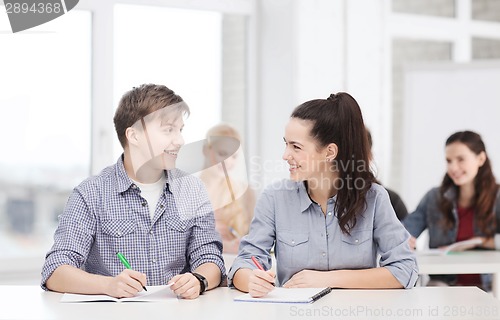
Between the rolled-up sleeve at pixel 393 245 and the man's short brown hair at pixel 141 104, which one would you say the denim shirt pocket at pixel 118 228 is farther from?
the rolled-up sleeve at pixel 393 245

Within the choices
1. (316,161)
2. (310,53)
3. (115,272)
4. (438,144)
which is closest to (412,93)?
(438,144)

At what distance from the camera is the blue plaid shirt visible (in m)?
2.30

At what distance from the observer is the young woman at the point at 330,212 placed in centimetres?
234

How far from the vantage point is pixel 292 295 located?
2084mm

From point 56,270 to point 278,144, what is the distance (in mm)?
3079

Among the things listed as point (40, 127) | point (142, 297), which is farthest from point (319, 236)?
point (40, 127)

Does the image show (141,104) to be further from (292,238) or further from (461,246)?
(461,246)

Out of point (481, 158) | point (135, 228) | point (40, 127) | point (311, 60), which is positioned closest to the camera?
point (135, 228)

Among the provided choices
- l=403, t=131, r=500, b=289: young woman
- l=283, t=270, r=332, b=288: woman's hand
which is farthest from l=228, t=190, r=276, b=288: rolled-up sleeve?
l=403, t=131, r=500, b=289: young woman

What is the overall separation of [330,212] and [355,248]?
0.13m

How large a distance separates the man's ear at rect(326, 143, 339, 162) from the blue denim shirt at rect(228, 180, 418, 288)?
13 centimetres

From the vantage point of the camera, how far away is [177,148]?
7.69ft

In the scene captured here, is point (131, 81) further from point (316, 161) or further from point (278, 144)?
point (316, 161)

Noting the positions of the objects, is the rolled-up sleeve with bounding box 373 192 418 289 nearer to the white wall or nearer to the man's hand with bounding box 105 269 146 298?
the man's hand with bounding box 105 269 146 298
